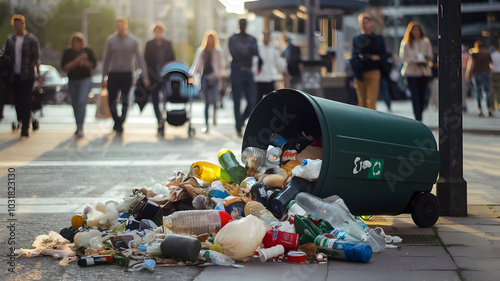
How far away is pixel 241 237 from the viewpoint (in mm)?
4609

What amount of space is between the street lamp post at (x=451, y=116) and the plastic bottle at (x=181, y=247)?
91.8 inches

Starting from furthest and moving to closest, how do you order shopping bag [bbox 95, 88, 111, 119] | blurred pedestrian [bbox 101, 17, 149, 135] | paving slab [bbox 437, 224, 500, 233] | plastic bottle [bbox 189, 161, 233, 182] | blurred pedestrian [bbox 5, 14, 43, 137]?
shopping bag [bbox 95, 88, 111, 119], blurred pedestrian [bbox 101, 17, 149, 135], blurred pedestrian [bbox 5, 14, 43, 137], plastic bottle [bbox 189, 161, 233, 182], paving slab [bbox 437, 224, 500, 233]

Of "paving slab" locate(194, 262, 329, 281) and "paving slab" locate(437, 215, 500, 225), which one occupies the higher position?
"paving slab" locate(194, 262, 329, 281)

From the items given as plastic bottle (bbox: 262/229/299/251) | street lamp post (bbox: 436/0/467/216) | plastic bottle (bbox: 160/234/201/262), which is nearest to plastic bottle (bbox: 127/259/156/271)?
plastic bottle (bbox: 160/234/201/262)

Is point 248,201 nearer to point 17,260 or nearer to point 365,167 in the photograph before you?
point 365,167

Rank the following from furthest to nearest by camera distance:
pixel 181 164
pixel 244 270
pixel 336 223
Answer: pixel 181 164 → pixel 336 223 → pixel 244 270

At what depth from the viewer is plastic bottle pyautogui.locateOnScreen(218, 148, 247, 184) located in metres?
6.09

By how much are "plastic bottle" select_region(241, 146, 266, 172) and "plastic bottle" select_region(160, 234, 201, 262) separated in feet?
5.16

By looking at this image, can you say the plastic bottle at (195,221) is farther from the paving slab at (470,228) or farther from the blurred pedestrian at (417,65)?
the blurred pedestrian at (417,65)

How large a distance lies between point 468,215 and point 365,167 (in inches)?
49.3

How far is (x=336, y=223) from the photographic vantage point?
199 inches

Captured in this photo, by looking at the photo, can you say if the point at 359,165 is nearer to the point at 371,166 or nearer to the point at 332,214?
the point at 371,166

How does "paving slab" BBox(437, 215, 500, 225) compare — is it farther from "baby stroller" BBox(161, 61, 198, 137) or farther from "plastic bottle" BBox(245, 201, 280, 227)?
"baby stroller" BBox(161, 61, 198, 137)

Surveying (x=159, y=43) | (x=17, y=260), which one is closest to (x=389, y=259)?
(x=17, y=260)
